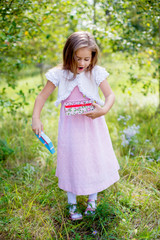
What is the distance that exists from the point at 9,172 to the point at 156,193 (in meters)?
1.54

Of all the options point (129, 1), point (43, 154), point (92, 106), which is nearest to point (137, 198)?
point (92, 106)

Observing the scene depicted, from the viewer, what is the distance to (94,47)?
5.60ft

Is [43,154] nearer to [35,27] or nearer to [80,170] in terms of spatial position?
[80,170]

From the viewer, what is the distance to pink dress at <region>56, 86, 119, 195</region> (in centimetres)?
176

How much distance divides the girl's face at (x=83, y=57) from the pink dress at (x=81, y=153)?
0.19m

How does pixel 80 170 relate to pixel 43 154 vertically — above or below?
above

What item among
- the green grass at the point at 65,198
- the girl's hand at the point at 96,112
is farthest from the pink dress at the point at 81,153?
the green grass at the point at 65,198

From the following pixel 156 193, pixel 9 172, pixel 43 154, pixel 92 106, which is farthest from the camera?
pixel 43 154

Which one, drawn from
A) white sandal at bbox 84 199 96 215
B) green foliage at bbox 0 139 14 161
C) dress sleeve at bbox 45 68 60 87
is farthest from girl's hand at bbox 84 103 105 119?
green foliage at bbox 0 139 14 161

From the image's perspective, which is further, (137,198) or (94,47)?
(137,198)

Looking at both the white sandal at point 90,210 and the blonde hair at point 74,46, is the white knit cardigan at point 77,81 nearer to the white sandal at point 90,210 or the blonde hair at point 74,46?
the blonde hair at point 74,46

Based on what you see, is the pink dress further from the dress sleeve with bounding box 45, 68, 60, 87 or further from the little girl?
the dress sleeve with bounding box 45, 68, 60, 87

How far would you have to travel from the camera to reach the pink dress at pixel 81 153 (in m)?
1.76

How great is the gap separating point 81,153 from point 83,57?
733 mm
